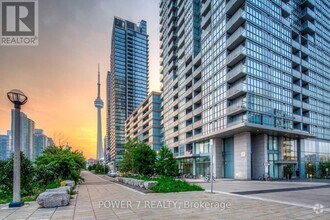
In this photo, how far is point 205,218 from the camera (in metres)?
9.49

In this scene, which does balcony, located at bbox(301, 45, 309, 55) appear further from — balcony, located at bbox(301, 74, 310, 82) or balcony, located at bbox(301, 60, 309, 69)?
balcony, located at bbox(301, 74, 310, 82)

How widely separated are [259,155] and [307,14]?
121ft

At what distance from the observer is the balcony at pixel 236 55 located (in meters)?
43.1

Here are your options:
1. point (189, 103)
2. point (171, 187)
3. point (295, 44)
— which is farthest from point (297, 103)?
point (171, 187)

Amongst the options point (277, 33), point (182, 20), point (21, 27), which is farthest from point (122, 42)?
point (21, 27)

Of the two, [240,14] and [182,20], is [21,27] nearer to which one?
[240,14]

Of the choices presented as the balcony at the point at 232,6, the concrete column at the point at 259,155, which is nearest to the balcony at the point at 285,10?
the balcony at the point at 232,6

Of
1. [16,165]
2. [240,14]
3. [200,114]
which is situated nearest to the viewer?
[16,165]

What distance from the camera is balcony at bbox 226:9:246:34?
143 feet

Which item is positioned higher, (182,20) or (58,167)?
(182,20)

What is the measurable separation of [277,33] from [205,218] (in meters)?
49.7

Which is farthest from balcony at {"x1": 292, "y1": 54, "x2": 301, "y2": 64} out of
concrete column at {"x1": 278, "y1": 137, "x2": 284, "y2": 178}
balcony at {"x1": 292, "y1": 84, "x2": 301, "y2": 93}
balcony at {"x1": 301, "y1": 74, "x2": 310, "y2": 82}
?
concrete column at {"x1": 278, "y1": 137, "x2": 284, "y2": 178}

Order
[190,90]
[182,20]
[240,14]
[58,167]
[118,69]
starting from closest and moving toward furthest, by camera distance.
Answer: [58,167]
[240,14]
[190,90]
[182,20]
[118,69]

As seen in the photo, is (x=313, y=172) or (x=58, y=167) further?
(x=313, y=172)
